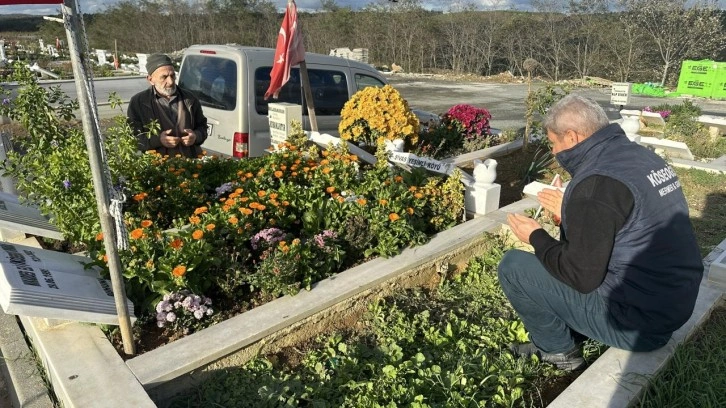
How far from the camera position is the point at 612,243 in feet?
6.39

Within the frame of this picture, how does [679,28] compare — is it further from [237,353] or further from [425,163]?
[237,353]

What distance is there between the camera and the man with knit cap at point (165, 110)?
4074mm

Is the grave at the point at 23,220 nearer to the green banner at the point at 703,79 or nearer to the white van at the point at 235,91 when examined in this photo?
the white van at the point at 235,91

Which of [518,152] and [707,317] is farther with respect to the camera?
[518,152]

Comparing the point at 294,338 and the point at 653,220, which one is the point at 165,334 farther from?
the point at 653,220

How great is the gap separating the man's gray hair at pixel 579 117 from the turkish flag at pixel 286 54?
3.44m

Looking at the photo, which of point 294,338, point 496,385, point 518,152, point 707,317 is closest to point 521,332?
point 496,385

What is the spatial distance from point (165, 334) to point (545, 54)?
92.5ft

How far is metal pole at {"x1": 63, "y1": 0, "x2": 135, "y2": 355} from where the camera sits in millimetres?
1753

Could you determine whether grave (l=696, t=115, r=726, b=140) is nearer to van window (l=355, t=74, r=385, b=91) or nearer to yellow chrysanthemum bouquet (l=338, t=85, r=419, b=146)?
van window (l=355, t=74, r=385, b=91)

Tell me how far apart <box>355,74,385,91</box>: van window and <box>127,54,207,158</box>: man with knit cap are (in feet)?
9.03

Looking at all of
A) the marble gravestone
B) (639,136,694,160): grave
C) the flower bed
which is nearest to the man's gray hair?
the flower bed

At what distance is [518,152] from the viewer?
6449 millimetres

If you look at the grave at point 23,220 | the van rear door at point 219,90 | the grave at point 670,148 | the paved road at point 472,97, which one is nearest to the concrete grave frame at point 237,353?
the grave at point 23,220
